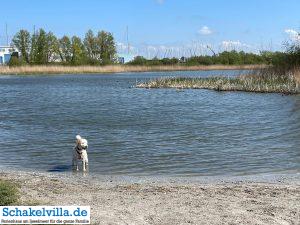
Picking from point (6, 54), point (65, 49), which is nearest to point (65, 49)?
point (65, 49)

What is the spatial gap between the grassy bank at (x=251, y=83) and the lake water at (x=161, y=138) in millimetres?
5963

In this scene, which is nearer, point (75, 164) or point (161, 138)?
point (75, 164)

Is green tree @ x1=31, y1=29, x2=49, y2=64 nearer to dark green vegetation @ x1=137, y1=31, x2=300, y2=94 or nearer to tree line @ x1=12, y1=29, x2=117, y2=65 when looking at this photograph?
tree line @ x1=12, y1=29, x2=117, y2=65

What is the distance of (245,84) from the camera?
39.0 m

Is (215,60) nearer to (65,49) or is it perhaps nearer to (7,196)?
(65,49)

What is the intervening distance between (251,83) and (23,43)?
76.2 meters

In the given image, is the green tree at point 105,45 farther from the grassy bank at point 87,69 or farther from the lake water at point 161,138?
the lake water at point 161,138

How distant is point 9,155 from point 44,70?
238 ft

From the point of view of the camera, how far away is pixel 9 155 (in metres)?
14.2

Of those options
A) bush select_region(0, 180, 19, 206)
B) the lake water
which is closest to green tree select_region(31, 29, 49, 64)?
the lake water

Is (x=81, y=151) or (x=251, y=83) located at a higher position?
(x=251, y=83)

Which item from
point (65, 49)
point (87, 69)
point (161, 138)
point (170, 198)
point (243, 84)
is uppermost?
point (65, 49)

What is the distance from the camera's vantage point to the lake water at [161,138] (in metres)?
12.3

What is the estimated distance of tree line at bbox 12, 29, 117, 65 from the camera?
104 m
